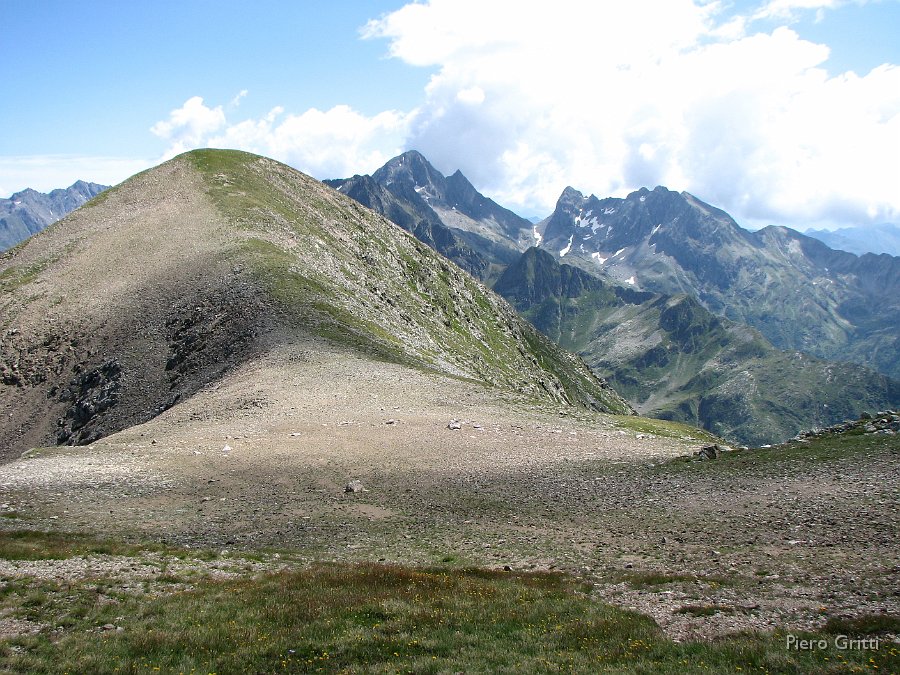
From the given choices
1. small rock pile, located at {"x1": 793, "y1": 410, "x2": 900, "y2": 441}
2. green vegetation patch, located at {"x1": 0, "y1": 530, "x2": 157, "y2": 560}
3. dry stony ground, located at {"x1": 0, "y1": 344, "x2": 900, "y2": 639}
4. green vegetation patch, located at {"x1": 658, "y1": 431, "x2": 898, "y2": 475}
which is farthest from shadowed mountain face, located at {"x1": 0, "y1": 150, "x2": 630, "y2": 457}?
green vegetation patch, located at {"x1": 0, "y1": 530, "x2": 157, "y2": 560}

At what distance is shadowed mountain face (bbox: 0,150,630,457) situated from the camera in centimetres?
6631

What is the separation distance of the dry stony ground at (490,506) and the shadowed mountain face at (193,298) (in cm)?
1912

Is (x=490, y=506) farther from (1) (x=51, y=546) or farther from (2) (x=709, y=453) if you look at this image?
(1) (x=51, y=546)

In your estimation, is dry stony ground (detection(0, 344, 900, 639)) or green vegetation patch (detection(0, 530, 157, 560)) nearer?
dry stony ground (detection(0, 344, 900, 639))

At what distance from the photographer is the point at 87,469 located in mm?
33812

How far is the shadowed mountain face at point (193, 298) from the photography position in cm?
6631

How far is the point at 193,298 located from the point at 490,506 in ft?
213

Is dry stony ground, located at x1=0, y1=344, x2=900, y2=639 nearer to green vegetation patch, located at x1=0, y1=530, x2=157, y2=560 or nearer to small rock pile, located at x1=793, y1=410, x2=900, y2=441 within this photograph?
green vegetation patch, located at x1=0, y1=530, x2=157, y2=560

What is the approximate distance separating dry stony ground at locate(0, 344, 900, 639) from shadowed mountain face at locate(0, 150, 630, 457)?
19.1m

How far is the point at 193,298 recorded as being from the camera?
258 feet

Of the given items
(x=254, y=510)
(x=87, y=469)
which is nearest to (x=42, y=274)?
(x=87, y=469)

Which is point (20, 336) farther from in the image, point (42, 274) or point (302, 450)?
point (302, 450)

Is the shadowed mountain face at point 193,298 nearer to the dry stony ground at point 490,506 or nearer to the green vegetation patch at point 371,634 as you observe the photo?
the dry stony ground at point 490,506

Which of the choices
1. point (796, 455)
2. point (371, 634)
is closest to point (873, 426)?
point (796, 455)
